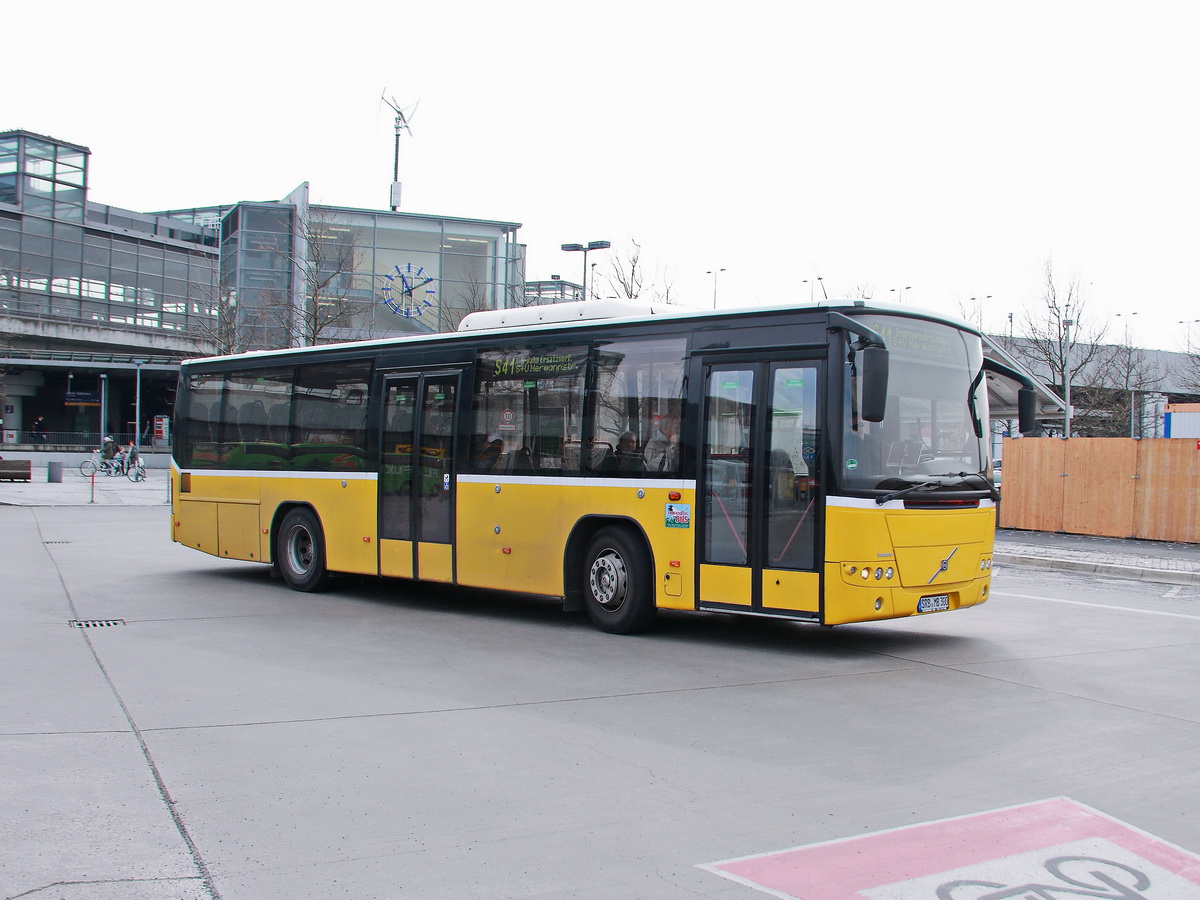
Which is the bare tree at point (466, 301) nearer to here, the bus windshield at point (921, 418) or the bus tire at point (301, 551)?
the bus tire at point (301, 551)

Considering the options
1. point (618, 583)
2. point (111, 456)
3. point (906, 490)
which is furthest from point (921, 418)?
point (111, 456)

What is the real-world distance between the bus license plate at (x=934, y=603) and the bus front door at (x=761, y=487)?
1.02 metres

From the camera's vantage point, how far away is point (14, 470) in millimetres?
40469

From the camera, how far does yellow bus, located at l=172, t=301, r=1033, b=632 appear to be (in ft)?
30.5

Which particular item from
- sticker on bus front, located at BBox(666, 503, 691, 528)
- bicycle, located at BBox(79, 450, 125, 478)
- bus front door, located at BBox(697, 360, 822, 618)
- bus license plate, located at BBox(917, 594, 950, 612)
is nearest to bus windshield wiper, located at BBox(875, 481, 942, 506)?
bus front door, located at BBox(697, 360, 822, 618)

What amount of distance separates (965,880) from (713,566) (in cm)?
542

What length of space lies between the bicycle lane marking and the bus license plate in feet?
14.2

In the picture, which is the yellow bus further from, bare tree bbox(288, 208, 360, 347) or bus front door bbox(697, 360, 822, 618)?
bare tree bbox(288, 208, 360, 347)

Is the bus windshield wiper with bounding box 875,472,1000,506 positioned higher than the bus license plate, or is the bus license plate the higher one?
the bus windshield wiper with bounding box 875,472,1000,506

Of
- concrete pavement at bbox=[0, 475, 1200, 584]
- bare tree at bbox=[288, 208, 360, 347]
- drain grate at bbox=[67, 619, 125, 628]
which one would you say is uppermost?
bare tree at bbox=[288, 208, 360, 347]

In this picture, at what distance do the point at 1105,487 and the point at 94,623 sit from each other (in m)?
20.1

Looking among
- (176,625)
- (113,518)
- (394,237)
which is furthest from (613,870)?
(394,237)

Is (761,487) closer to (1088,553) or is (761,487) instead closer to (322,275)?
(1088,553)

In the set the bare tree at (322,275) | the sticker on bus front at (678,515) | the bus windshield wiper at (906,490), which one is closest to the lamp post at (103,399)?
the bare tree at (322,275)
